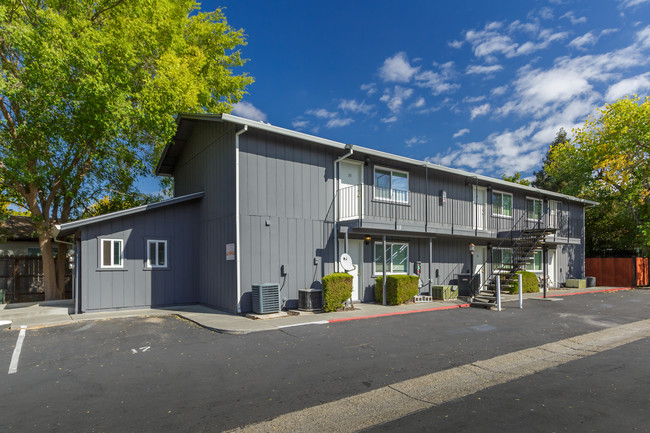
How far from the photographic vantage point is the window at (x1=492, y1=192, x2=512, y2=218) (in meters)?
17.7

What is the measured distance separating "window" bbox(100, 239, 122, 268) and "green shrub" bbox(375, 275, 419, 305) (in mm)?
8726

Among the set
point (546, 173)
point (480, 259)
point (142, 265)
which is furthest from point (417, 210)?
point (546, 173)

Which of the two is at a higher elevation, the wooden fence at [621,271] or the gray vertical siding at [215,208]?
the gray vertical siding at [215,208]

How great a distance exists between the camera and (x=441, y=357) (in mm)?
6387

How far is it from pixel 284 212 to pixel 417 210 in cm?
582

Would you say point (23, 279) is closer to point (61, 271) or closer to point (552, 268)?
point (61, 271)

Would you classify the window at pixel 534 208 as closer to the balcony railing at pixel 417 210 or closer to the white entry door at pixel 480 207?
the balcony railing at pixel 417 210

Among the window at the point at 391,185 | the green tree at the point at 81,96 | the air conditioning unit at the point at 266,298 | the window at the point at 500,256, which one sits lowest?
the air conditioning unit at the point at 266,298

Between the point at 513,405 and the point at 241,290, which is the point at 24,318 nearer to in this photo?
the point at 241,290

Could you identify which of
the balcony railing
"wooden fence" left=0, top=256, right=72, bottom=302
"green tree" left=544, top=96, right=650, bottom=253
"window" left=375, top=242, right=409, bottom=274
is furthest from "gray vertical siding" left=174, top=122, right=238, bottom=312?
"green tree" left=544, top=96, right=650, bottom=253

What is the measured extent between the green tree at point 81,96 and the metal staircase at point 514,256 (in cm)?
1334

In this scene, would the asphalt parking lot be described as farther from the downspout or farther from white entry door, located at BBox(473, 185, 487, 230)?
white entry door, located at BBox(473, 185, 487, 230)

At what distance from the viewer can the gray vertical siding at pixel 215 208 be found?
10797mm

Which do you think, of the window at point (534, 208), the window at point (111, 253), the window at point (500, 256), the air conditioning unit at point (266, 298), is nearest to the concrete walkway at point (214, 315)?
the air conditioning unit at point (266, 298)
